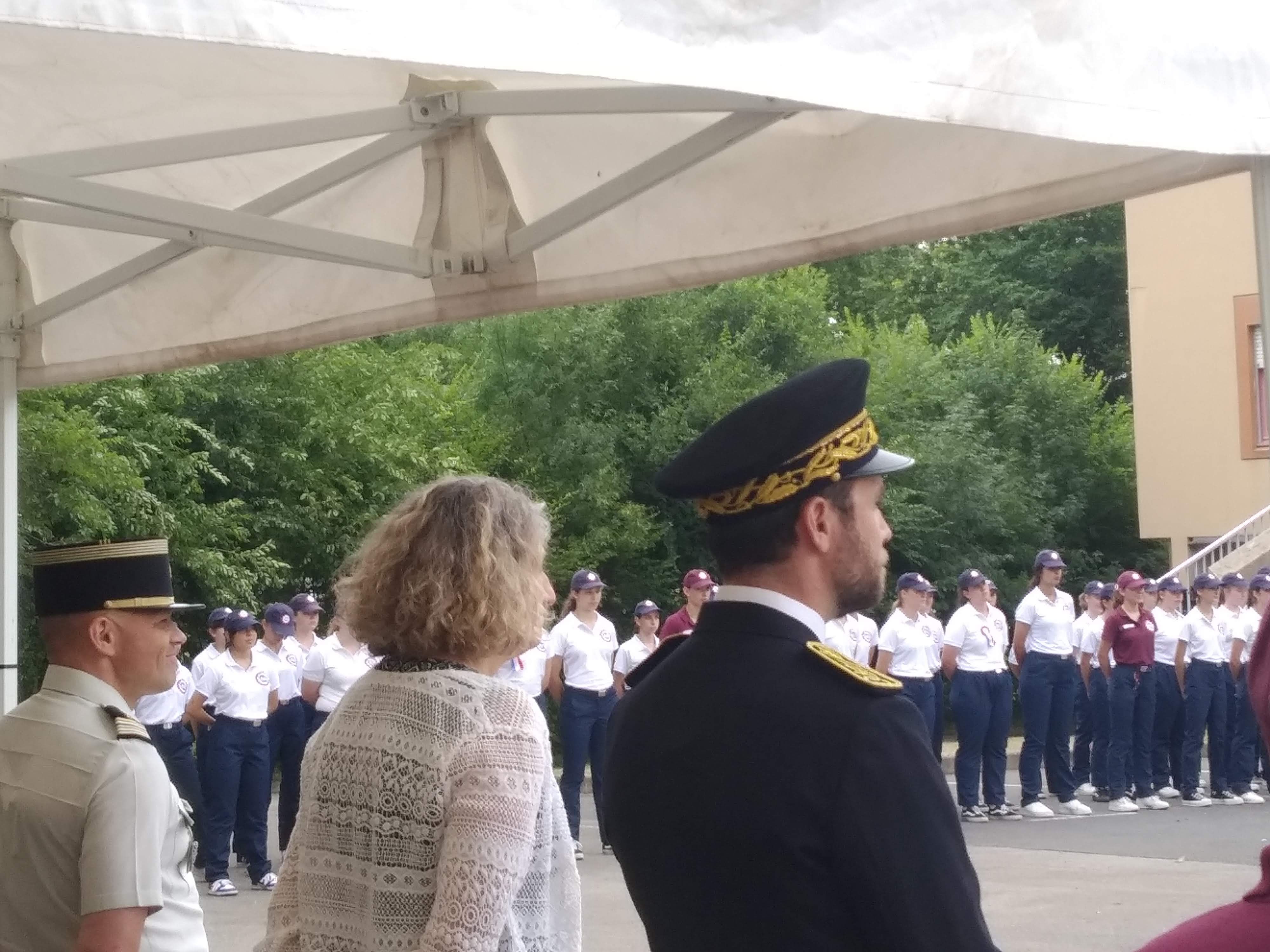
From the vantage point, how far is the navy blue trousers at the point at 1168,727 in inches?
588

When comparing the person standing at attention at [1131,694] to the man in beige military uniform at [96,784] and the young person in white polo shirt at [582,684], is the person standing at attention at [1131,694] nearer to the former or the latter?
the young person in white polo shirt at [582,684]

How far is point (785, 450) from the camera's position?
6.40 ft

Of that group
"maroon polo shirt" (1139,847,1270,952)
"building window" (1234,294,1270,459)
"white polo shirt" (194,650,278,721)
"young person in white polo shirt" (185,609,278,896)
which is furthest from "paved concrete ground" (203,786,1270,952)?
"building window" (1234,294,1270,459)

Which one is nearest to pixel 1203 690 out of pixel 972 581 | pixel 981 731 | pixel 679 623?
pixel 972 581

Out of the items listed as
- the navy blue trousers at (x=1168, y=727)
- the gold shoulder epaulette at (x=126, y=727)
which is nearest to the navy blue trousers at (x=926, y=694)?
the navy blue trousers at (x=1168, y=727)

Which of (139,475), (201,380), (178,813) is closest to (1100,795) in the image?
(139,475)

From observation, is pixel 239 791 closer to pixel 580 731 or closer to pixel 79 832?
pixel 580 731

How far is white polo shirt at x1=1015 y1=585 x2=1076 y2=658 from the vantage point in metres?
14.0

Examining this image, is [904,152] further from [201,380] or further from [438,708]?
[201,380]

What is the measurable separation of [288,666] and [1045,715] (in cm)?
658

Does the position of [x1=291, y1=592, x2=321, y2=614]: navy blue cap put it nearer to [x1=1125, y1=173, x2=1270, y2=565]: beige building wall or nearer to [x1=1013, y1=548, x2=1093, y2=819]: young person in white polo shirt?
[x1=1013, y1=548, x2=1093, y2=819]: young person in white polo shirt

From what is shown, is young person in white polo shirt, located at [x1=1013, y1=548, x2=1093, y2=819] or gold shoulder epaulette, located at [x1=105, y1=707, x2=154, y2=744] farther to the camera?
young person in white polo shirt, located at [x1=1013, y1=548, x2=1093, y2=819]

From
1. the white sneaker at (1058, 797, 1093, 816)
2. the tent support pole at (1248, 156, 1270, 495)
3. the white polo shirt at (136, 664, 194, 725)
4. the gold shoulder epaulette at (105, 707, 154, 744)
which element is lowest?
the white sneaker at (1058, 797, 1093, 816)

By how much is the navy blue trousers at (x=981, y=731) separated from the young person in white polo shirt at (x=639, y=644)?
8.40 ft
